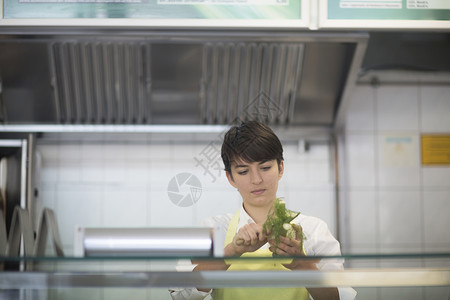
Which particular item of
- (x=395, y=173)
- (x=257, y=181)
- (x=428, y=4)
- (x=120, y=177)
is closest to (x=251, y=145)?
(x=257, y=181)

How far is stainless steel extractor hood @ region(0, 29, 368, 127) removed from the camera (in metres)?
2.78

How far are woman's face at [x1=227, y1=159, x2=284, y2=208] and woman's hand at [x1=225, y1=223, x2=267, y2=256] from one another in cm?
19

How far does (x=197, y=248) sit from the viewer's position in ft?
3.63

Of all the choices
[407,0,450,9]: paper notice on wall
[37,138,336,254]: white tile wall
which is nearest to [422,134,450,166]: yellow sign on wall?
[37,138,336,254]: white tile wall

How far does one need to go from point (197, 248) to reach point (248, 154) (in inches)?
13.9

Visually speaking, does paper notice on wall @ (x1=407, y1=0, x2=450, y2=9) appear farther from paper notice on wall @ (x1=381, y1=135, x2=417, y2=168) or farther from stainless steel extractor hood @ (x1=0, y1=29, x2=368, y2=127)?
paper notice on wall @ (x1=381, y1=135, x2=417, y2=168)

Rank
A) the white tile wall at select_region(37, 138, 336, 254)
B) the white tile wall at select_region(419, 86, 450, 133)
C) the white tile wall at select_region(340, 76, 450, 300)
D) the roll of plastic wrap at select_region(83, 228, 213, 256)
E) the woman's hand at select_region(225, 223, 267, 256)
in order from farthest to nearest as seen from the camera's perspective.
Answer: the white tile wall at select_region(419, 86, 450, 133) < the white tile wall at select_region(340, 76, 450, 300) < the white tile wall at select_region(37, 138, 336, 254) < the woman's hand at select_region(225, 223, 267, 256) < the roll of plastic wrap at select_region(83, 228, 213, 256)

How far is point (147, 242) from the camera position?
1094mm

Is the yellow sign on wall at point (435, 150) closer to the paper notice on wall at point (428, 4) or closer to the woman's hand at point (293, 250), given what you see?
the paper notice on wall at point (428, 4)

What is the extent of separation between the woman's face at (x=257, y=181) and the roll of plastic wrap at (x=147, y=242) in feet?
0.96

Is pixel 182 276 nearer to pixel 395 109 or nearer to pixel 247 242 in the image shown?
pixel 247 242

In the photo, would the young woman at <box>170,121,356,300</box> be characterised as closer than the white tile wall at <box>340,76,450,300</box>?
Yes

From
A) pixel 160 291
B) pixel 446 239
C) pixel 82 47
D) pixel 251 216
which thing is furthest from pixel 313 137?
pixel 160 291

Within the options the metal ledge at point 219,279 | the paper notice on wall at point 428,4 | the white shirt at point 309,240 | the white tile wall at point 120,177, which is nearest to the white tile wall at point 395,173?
the white tile wall at point 120,177
